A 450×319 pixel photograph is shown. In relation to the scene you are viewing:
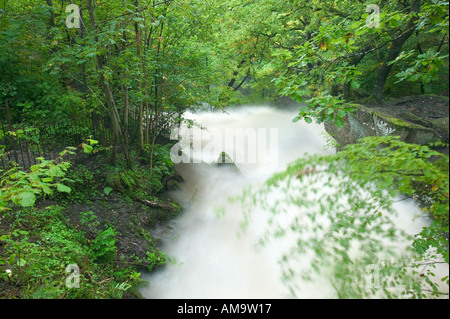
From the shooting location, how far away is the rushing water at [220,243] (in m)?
4.97

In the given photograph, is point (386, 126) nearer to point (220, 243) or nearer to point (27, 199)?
point (220, 243)

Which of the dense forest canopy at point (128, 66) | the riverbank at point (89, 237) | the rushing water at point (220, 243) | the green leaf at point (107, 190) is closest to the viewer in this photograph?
the riverbank at point (89, 237)

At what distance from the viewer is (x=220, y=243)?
655 cm

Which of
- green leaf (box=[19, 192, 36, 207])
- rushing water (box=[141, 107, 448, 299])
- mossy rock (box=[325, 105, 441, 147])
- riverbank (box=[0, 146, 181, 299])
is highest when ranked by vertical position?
green leaf (box=[19, 192, 36, 207])

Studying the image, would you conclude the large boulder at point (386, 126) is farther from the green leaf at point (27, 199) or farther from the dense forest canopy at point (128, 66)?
the green leaf at point (27, 199)

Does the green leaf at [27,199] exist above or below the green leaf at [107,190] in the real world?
above

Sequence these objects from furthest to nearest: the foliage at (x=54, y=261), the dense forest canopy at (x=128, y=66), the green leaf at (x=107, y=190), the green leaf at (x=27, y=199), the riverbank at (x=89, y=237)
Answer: the green leaf at (x=107, y=190), the dense forest canopy at (x=128, y=66), the riverbank at (x=89, y=237), the foliage at (x=54, y=261), the green leaf at (x=27, y=199)

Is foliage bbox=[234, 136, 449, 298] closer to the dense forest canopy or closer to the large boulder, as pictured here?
the dense forest canopy

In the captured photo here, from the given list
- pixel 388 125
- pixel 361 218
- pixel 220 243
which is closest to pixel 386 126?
pixel 388 125

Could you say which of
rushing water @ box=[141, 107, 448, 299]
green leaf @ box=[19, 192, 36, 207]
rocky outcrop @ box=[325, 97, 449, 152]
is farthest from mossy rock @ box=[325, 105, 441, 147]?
green leaf @ box=[19, 192, 36, 207]

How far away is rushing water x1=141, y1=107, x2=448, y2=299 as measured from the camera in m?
4.97

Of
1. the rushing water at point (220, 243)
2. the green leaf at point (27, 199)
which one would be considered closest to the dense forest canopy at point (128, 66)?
the rushing water at point (220, 243)

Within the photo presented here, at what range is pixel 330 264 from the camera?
263 cm

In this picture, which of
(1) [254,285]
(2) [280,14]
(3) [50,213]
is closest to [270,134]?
(2) [280,14]
